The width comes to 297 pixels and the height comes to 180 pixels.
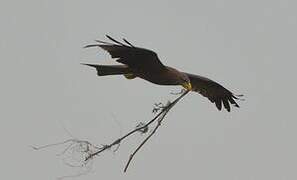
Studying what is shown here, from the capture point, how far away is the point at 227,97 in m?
7.88

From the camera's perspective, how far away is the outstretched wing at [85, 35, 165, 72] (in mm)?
6188

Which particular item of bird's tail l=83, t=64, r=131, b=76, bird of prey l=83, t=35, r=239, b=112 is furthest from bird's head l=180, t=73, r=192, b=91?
bird's tail l=83, t=64, r=131, b=76

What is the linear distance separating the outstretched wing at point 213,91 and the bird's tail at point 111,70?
2.99 feet

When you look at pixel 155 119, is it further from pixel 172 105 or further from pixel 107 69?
pixel 107 69

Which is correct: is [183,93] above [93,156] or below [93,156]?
above

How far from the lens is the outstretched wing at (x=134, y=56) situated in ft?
20.3

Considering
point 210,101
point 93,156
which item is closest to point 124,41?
point 93,156

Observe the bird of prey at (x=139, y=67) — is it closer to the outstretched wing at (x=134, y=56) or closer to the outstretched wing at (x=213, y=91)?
the outstretched wing at (x=134, y=56)

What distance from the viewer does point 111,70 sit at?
641 cm

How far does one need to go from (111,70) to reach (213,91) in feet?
5.62

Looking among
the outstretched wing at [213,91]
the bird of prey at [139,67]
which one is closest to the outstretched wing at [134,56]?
the bird of prey at [139,67]

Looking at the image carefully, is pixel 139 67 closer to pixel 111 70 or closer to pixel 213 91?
pixel 111 70

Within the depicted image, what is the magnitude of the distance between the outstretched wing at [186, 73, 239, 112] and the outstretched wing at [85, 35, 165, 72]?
884mm

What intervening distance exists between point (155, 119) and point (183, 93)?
0.38m
